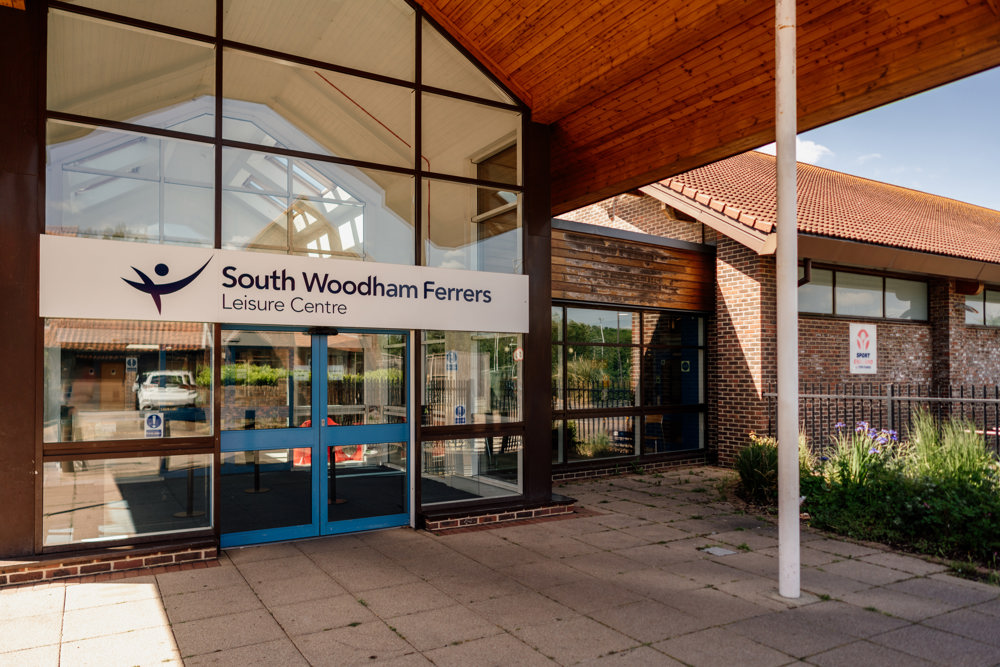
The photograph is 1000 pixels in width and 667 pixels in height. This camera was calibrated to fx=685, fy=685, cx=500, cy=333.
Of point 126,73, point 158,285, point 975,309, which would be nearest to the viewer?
point 158,285

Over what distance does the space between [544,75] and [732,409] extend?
645 centimetres

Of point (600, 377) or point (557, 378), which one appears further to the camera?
point (600, 377)

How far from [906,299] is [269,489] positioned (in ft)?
40.5

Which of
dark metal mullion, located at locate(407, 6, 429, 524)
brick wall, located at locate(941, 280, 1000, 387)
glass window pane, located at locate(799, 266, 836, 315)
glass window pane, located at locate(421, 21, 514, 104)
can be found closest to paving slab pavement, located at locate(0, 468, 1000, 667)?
dark metal mullion, located at locate(407, 6, 429, 524)

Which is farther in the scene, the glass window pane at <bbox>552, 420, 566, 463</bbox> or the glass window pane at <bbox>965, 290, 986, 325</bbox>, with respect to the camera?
the glass window pane at <bbox>965, 290, 986, 325</bbox>

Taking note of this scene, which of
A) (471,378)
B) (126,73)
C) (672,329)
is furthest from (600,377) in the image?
(126,73)

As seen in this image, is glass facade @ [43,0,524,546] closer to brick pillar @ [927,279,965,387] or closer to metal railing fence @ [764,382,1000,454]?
metal railing fence @ [764,382,1000,454]

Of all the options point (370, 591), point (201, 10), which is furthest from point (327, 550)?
point (201, 10)

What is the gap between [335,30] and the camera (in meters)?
7.01

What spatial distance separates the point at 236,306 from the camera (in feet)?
20.3

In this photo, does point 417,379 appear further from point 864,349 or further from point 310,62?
point 864,349

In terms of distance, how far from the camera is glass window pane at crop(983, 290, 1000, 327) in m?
14.9

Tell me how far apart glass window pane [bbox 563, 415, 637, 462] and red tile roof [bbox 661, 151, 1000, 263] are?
12.1 feet

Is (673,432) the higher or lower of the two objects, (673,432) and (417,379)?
the lower
